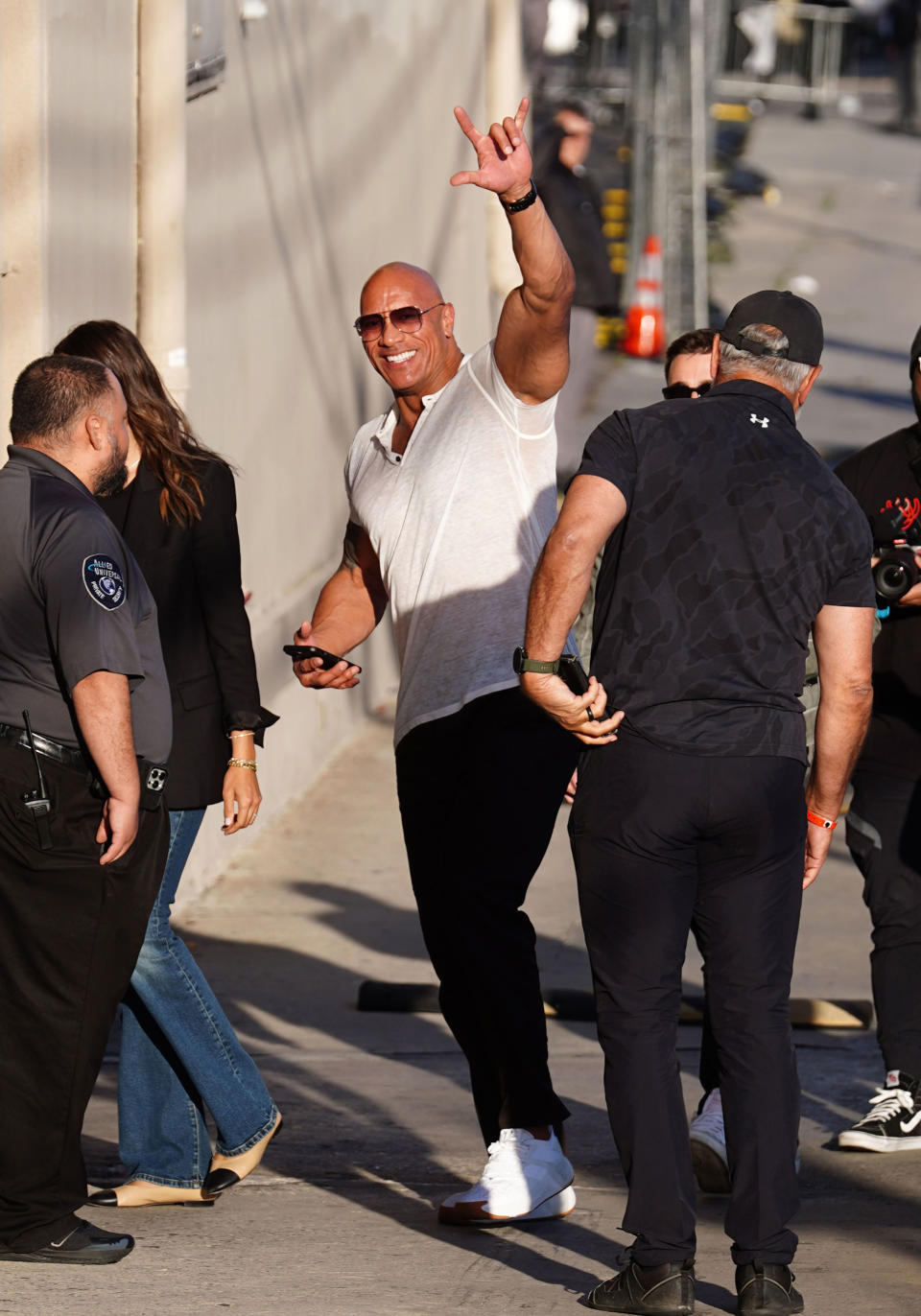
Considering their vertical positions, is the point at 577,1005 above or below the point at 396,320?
below

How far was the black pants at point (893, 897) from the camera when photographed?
4.93 metres

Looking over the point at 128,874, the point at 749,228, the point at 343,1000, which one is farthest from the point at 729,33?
the point at 128,874

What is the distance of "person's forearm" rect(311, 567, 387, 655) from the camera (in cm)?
474

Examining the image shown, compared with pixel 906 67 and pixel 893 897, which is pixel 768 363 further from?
pixel 906 67

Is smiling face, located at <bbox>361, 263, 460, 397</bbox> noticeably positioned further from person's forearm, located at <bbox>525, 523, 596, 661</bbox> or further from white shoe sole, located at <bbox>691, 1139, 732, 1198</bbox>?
white shoe sole, located at <bbox>691, 1139, 732, 1198</bbox>

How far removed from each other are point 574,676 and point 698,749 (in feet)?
0.86

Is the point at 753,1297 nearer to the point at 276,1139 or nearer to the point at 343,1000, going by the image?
the point at 276,1139

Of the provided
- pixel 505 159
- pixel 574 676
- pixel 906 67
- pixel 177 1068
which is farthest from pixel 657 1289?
pixel 906 67

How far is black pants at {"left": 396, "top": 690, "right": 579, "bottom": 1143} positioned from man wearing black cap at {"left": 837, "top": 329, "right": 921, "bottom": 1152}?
101cm

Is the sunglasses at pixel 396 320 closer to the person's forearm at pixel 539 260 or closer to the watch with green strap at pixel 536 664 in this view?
the person's forearm at pixel 539 260

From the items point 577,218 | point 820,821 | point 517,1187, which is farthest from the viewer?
point 577,218

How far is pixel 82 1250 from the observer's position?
158 inches

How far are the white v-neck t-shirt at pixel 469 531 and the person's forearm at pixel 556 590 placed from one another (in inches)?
21.2

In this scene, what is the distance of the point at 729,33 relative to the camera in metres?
29.6
